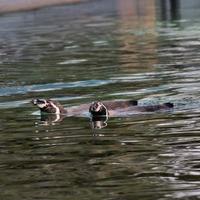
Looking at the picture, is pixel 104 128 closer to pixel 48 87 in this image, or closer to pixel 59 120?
pixel 59 120

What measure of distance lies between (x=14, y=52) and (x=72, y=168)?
25207mm

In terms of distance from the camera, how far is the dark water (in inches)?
417

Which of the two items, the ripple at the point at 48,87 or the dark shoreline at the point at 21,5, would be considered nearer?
the ripple at the point at 48,87

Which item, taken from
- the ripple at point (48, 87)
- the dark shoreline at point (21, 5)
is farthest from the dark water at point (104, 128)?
the dark shoreline at point (21, 5)

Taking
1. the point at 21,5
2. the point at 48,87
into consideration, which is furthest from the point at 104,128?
the point at 21,5

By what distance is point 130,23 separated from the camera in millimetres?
55219

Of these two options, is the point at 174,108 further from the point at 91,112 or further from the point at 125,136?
the point at 125,136

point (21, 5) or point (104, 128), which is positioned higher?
point (104, 128)

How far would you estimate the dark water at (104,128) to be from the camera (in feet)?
34.7

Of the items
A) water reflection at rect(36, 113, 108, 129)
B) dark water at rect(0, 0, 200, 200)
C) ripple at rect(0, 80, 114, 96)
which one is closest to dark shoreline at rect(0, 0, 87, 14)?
dark water at rect(0, 0, 200, 200)

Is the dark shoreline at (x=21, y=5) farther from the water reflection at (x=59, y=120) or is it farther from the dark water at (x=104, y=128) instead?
the water reflection at (x=59, y=120)

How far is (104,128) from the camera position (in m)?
15.2

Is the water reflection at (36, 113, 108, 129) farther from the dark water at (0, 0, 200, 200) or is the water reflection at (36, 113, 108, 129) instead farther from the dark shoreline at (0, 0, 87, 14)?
the dark shoreline at (0, 0, 87, 14)

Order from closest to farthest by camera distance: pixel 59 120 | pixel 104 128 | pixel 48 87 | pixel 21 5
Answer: pixel 104 128 → pixel 59 120 → pixel 48 87 → pixel 21 5
